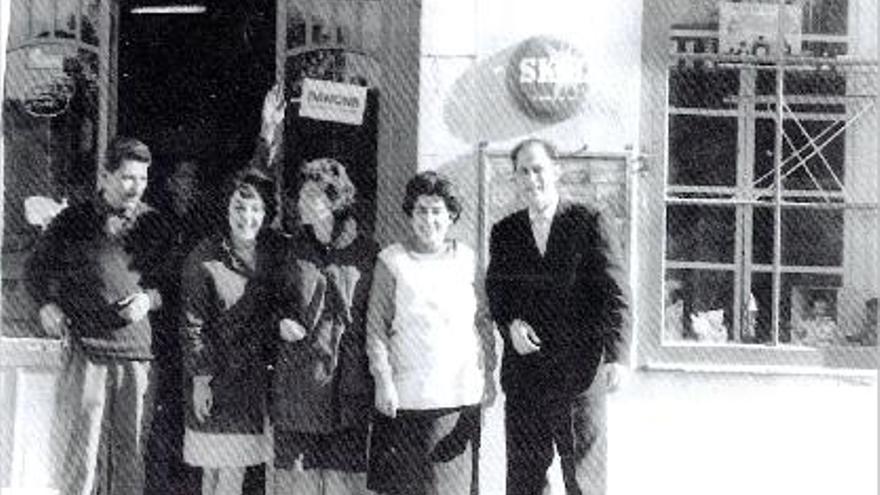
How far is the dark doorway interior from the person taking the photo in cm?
623

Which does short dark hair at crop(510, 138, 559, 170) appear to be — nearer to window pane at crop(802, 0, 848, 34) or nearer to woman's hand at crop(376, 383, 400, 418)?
woman's hand at crop(376, 383, 400, 418)

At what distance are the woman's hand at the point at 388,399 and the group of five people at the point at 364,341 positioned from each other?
0.02 metres

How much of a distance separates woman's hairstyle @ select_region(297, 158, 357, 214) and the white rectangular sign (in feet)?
3.07

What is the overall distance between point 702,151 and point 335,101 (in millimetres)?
1772

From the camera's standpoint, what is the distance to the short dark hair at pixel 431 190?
16.8ft

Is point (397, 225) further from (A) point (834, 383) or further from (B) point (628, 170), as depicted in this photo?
(A) point (834, 383)

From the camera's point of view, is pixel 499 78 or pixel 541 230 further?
pixel 499 78

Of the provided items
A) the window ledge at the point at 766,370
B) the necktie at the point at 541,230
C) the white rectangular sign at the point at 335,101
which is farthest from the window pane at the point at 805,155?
the white rectangular sign at the point at 335,101

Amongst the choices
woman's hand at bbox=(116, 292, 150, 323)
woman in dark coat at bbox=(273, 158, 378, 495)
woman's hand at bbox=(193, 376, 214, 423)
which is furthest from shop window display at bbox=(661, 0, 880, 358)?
woman's hand at bbox=(116, 292, 150, 323)

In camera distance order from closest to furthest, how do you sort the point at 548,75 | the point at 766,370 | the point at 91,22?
the point at 548,75
the point at 766,370
the point at 91,22

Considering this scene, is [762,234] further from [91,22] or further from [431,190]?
[91,22]

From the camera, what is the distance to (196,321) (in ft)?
17.1

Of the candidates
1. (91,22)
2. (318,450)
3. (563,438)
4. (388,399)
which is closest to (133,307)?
(318,450)

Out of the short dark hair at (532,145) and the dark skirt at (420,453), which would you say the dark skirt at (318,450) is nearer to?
the dark skirt at (420,453)
